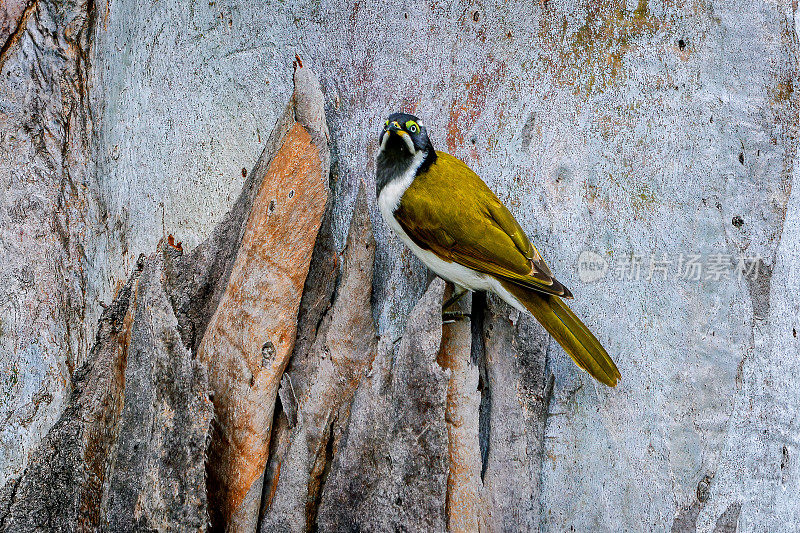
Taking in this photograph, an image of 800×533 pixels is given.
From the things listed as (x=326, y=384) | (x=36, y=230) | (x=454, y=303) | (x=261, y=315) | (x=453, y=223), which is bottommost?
(x=326, y=384)

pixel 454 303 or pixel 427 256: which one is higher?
pixel 427 256

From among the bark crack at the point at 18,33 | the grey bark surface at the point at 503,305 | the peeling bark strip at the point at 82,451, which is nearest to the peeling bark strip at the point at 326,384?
the grey bark surface at the point at 503,305

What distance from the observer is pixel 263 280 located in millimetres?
2139

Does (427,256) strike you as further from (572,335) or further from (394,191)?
(572,335)

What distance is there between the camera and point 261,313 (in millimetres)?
2139

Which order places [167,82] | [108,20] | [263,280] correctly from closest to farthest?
[263,280]
[167,82]
[108,20]

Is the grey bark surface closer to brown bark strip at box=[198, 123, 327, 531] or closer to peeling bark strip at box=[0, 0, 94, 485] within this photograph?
brown bark strip at box=[198, 123, 327, 531]

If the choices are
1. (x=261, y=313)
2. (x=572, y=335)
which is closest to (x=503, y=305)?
(x=572, y=335)

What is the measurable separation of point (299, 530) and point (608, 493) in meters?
0.96

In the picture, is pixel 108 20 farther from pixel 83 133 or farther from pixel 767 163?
pixel 767 163

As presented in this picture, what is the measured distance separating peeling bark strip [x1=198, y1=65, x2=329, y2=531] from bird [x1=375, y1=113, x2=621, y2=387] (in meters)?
0.29

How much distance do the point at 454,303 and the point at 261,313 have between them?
2.29ft

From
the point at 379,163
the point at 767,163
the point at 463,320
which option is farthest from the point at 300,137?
the point at 767,163

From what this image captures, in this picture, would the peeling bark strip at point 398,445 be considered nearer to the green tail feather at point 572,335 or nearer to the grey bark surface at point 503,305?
the grey bark surface at point 503,305
